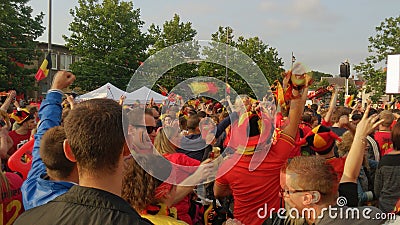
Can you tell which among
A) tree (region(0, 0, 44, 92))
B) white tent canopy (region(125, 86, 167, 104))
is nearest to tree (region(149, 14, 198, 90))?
white tent canopy (region(125, 86, 167, 104))

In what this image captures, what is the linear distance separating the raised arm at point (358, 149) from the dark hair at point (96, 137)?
1.68 m

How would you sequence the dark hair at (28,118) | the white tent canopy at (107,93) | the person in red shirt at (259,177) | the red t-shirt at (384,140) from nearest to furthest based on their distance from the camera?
1. the person in red shirt at (259,177)
2. the red t-shirt at (384,140)
3. the dark hair at (28,118)
4. the white tent canopy at (107,93)

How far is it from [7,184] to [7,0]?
32680mm

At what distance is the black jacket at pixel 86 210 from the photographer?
1.55m

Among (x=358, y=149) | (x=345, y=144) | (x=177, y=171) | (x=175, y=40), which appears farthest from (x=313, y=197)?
(x=175, y=40)

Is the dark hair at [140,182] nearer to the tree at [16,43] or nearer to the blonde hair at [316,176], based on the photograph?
the blonde hair at [316,176]

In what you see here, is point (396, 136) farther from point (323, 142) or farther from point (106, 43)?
point (106, 43)

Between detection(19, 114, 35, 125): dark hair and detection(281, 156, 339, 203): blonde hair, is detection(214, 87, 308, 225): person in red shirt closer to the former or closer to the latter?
detection(281, 156, 339, 203): blonde hair

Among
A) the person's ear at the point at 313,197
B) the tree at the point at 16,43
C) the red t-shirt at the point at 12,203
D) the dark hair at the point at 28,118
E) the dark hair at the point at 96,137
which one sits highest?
the tree at the point at 16,43

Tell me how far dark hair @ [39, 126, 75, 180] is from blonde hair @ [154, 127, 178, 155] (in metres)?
0.67

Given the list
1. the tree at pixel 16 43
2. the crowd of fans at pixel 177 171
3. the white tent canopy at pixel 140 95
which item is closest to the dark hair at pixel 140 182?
the crowd of fans at pixel 177 171

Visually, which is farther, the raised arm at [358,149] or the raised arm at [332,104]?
the raised arm at [332,104]

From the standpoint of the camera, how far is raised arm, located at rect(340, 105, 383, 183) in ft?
9.35

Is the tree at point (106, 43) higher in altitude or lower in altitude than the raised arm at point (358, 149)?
higher
